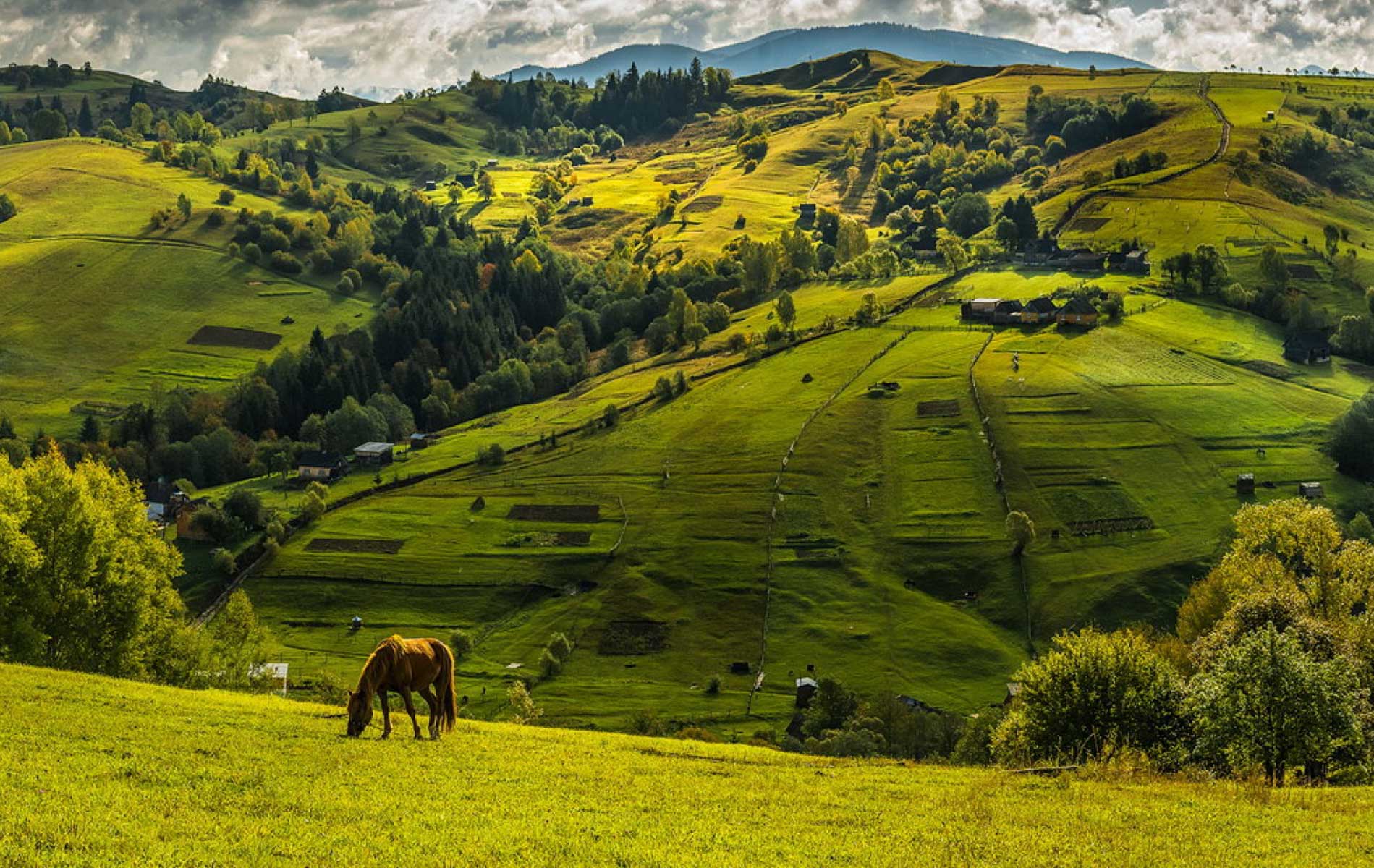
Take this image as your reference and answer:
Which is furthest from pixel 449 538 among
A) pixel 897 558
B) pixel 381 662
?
pixel 381 662

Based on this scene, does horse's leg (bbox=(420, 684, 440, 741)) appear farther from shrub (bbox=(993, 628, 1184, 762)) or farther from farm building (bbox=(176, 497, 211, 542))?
farm building (bbox=(176, 497, 211, 542))

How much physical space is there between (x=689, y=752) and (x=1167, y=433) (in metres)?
155

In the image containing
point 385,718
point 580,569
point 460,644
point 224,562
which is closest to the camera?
point 385,718

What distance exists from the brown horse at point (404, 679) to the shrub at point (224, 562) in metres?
133

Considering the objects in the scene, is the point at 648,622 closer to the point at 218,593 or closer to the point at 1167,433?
the point at 218,593

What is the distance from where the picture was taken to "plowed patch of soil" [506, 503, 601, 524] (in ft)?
555

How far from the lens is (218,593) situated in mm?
154500

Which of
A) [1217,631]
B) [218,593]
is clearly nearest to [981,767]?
[1217,631]

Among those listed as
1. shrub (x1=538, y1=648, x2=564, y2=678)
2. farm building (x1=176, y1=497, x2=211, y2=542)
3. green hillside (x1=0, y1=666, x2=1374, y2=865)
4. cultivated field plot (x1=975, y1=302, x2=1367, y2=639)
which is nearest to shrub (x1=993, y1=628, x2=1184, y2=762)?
green hillside (x1=0, y1=666, x2=1374, y2=865)

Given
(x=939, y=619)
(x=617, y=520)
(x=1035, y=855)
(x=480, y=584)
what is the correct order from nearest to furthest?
(x=1035, y=855), (x=939, y=619), (x=480, y=584), (x=617, y=520)

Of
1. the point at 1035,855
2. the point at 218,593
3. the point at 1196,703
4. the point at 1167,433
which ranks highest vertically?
the point at 1035,855

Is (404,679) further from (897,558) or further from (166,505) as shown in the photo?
(166,505)

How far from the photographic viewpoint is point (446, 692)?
3906 centimetres

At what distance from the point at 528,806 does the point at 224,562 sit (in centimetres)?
14484
